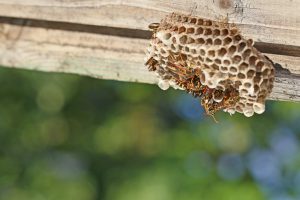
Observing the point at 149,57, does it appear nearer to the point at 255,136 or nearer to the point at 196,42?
the point at 196,42

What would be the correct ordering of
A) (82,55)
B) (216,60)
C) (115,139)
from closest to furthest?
(216,60) → (82,55) → (115,139)

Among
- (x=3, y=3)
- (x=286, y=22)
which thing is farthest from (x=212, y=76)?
(x=3, y=3)

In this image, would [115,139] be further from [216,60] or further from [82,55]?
[216,60]

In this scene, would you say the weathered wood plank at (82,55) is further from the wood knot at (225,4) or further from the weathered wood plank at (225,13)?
the wood knot at (225,4)

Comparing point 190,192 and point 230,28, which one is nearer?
point 230,28

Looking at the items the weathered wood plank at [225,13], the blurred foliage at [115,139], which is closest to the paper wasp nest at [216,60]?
the weathered wood plank at [225,13]

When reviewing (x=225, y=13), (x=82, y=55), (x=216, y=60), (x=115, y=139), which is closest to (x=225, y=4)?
(x=225, y=13)
